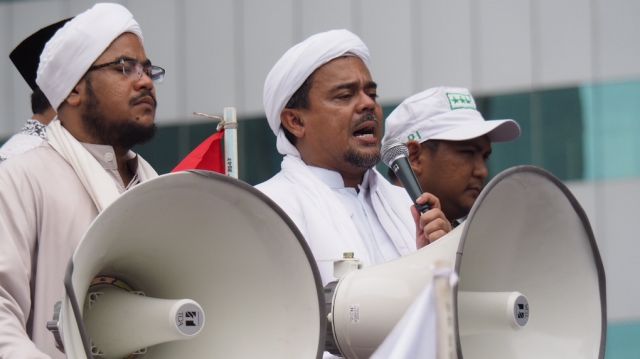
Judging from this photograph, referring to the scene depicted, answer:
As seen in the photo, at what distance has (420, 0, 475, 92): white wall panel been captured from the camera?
938cm

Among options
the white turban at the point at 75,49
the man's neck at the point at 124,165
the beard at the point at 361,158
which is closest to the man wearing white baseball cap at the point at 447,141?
the beard at the point at 361,158

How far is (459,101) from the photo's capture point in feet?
14.4

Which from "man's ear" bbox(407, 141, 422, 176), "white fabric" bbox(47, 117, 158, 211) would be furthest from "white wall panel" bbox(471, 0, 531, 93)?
"white fabric" bbox(47, 117, 158, 211)

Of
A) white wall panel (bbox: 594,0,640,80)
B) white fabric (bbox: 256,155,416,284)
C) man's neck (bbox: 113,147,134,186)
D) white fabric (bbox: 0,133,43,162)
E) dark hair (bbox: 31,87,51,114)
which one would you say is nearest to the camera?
white fabric (bbox: 256,155,416,284)

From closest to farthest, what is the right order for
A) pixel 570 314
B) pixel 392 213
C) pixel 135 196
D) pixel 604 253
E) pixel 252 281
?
pixel 135 196, pixel 252 281, pixel 570 314, pixel 392 213, pixel 604 253

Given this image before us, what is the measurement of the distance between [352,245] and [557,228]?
1.85ft

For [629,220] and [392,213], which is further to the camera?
[629,220]

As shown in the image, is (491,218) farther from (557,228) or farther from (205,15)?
(205,15)

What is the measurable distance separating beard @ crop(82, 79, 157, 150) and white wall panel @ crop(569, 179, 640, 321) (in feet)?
19.3

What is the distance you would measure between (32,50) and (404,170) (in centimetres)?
159

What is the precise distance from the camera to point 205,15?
10133mm

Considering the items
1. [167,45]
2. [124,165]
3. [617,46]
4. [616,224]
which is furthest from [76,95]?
[167,45]

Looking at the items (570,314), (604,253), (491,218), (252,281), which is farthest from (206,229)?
(604,253)

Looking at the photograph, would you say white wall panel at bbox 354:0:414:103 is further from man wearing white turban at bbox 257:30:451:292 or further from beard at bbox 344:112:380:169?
beard at bbox 344:112:380:169
